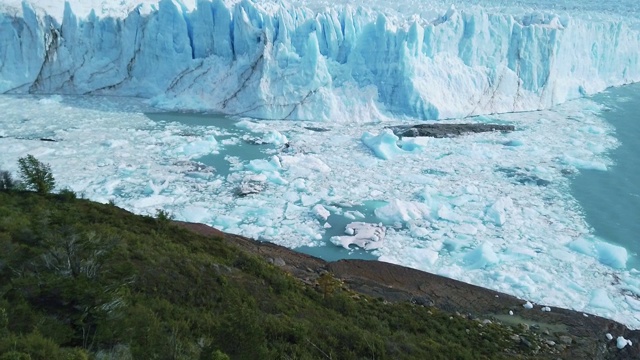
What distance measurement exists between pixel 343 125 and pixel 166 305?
13035 millimetres

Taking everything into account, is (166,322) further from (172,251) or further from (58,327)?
(172,251)

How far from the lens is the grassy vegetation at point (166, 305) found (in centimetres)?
393

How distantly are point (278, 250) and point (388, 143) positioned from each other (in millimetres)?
6798

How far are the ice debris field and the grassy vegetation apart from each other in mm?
2185

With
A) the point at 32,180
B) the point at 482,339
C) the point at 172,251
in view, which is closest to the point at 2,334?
the point at 172,251

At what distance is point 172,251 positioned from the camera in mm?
7039

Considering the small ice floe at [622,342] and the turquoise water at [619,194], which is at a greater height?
the small ice floe at [622,342]

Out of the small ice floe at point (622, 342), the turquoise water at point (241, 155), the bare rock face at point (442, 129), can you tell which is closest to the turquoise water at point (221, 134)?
the turquoise water at point (241, 155)

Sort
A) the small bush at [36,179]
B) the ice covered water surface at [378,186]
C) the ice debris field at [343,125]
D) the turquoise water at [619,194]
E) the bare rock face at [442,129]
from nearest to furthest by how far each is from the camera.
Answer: the small bush at [36,179], the ice covered water surface at [378,186], the ice debris field at [343,125], the turquoise water at [619,194], the bare rock face at [442,129]

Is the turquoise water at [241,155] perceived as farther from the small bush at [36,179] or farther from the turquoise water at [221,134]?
the small bush at [36,179]

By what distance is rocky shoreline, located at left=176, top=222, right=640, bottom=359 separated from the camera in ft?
23.9

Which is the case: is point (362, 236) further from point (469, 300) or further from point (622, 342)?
point (622, 342)

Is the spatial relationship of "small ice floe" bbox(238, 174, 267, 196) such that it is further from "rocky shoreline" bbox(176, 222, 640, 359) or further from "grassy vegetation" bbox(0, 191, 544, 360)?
"grassy vegetation" bbox(0, 191, 544, 360)

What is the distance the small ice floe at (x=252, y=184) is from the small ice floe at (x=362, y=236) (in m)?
2.64
